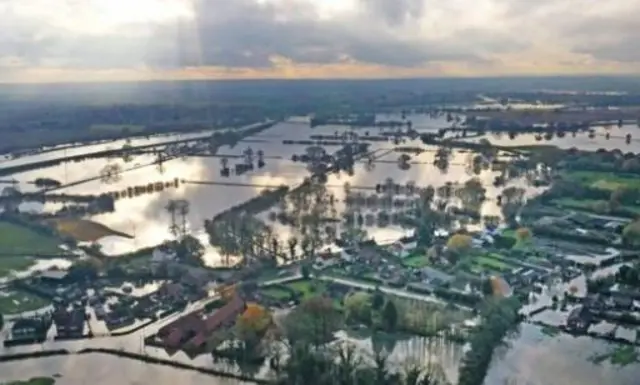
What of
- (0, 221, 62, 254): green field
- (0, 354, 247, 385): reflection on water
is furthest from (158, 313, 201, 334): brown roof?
(0, 221, 62, 254): green field

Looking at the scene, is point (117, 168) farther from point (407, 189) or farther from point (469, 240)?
point (469, 240)

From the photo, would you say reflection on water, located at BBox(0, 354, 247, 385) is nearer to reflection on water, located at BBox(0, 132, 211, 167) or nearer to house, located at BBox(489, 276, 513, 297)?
house, located at BBox(489, 276, 513, 297)

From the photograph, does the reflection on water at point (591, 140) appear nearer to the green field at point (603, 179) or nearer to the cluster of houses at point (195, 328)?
the green field at point (603, 179)

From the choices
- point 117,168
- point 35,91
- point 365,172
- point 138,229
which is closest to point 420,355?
point 138,229

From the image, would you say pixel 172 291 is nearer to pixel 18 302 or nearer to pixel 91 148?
pixel 18 302

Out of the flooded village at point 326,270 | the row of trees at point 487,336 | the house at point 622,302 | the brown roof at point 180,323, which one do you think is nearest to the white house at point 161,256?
the flooded village at point 326,270
